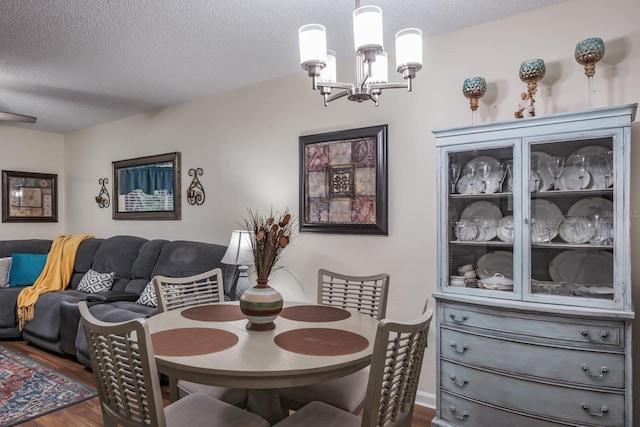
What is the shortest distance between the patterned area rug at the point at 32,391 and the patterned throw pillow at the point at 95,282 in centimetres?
79

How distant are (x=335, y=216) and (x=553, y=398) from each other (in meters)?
1.80

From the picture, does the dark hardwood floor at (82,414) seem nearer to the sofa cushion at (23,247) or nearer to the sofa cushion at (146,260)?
the sofa cushion at (146,260)

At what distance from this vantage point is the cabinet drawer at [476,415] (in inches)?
82.8

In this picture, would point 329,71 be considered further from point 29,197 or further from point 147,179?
point 29,197

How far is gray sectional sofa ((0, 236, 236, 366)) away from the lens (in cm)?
354

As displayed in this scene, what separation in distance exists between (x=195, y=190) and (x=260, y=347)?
2.89 m

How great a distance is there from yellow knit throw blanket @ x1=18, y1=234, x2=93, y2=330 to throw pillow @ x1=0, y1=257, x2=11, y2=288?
0.35m

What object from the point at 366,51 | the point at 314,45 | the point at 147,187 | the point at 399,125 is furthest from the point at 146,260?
the point at 366,51

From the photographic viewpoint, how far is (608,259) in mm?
2004

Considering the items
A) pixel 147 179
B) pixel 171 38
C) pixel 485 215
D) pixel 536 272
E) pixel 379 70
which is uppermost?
pixel 171 38

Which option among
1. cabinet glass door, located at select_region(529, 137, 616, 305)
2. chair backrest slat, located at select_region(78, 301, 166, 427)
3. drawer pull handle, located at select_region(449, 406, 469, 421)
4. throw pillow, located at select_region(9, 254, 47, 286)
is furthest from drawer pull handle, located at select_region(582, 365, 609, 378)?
throw pillow, located at select_region(9, 254, 47, 286)

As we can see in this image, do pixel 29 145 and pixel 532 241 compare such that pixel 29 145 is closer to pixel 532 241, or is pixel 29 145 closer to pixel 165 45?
→ pixel 165 45

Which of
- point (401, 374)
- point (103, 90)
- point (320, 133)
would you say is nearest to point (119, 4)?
point (320, 133)

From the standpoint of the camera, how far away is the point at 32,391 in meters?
3.05
